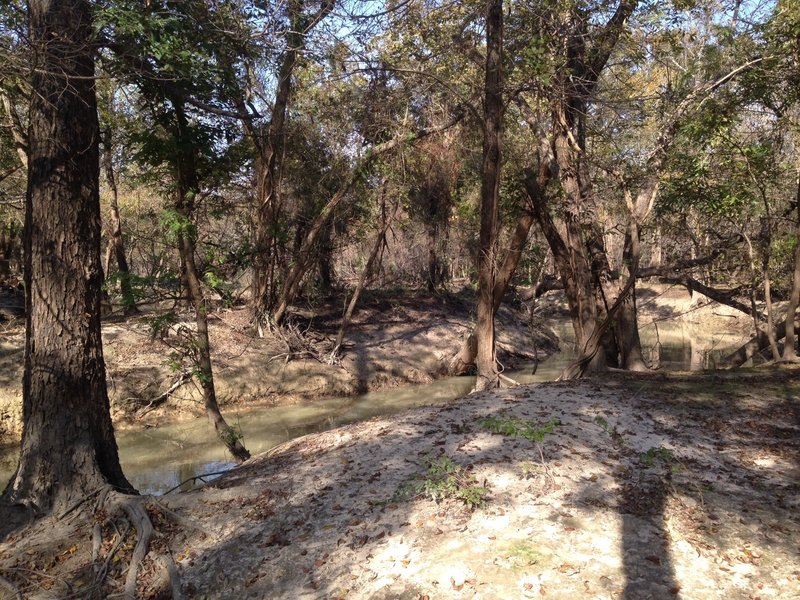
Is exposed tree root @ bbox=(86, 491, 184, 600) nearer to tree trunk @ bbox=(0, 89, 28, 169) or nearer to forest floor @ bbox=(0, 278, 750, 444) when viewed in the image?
forest floor @ bbox=(0, 278, 750, 444)

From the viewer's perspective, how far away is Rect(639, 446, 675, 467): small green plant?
6.07 m

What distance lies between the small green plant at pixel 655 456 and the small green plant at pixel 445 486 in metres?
1.79

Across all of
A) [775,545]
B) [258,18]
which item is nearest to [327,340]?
[258,18]

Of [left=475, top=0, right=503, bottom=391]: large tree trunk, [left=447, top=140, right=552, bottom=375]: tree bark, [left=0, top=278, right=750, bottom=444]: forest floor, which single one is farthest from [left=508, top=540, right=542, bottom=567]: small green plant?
[left=447, top=140, right=552, bottom=375]: tree bark

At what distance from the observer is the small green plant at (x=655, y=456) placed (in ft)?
19.9

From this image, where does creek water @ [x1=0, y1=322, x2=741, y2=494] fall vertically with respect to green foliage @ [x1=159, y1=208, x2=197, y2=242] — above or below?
below

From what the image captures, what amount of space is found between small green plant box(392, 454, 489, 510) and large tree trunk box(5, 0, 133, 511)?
2933 millimetres

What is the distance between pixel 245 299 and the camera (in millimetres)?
19891

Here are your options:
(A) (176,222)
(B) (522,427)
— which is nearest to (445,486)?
(B) (522,427)

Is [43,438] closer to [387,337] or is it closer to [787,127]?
[787,127]

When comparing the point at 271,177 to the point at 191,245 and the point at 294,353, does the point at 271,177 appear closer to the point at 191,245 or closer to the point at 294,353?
the point at 191,245

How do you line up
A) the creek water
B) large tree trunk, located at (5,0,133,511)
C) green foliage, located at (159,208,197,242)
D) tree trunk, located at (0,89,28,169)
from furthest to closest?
tree trunk, located at (0,89,28,169), the creek water, green foliage, located at (159,208,197,242), large tree trunk, located at (5,0,133,511)

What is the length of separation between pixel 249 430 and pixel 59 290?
8375mm

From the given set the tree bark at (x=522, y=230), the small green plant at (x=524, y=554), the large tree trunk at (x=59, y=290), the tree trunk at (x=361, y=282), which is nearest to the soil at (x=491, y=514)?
the small green plant at (x=524, y=554)
